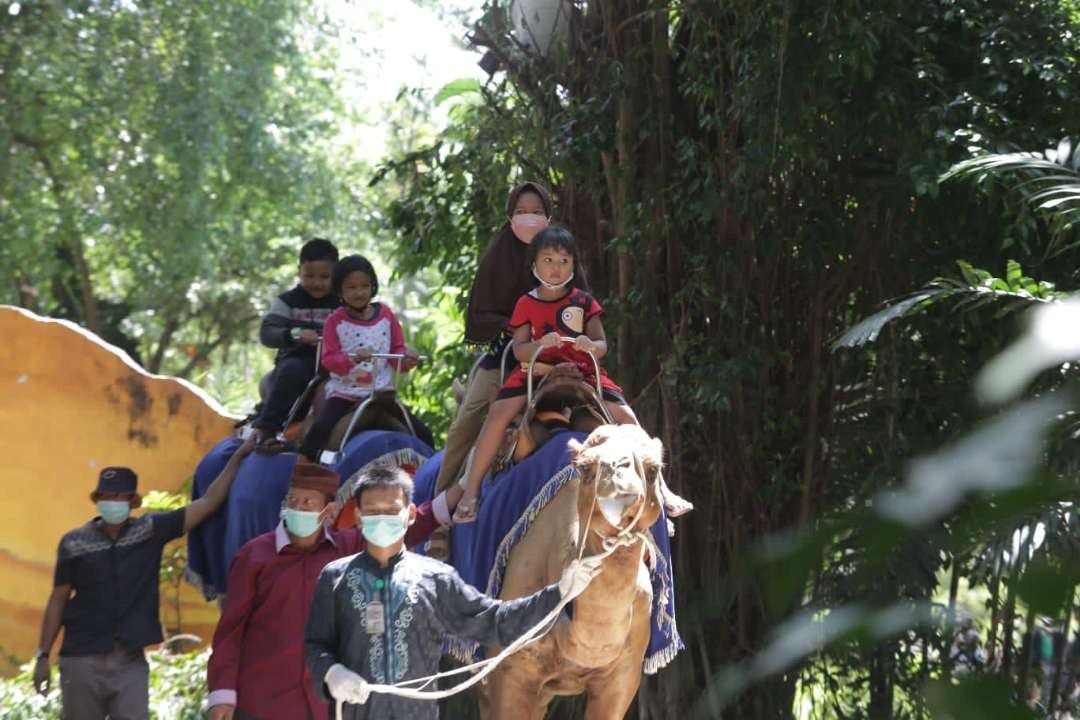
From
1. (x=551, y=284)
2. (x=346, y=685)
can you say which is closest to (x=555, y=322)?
(x=551, y=284)

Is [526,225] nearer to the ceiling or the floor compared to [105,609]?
nearer to the ceiling

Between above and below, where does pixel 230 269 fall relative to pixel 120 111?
below

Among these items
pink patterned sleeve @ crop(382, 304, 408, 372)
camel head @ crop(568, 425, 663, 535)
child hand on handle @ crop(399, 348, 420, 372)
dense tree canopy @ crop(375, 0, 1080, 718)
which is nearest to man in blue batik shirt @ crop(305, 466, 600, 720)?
camel head @ crop(568, 425, 663, 535)

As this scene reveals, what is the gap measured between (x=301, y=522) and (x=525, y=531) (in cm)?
88

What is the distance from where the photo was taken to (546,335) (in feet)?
19.7

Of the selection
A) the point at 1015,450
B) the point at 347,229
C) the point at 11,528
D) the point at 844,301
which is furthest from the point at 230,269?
the point at 1015,450

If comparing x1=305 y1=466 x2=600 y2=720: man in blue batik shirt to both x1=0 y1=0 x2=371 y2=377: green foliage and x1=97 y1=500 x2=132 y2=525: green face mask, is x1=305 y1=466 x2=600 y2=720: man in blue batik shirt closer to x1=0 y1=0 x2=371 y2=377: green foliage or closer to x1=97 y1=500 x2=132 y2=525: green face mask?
x1=97 y1=500 x2=132 y2=525: green face mask

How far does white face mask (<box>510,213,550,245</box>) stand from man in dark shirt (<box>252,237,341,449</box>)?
80.0 inches

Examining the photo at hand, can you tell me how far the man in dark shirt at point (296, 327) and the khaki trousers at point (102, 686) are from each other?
64.9 inches

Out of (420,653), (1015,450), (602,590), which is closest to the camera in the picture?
(1015,450)

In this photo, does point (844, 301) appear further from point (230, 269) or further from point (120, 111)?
point (230, 269)

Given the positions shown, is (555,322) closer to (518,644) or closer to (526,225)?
(526,225)

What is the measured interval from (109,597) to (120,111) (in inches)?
447

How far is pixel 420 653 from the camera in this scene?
4.69 metres
